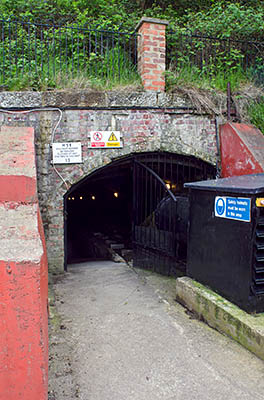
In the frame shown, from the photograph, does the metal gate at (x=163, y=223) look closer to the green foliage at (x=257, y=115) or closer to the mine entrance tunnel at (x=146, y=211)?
the mine entrance tunnel at (x=146, y=211)

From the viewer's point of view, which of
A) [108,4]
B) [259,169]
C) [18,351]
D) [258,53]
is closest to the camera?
[18,351]

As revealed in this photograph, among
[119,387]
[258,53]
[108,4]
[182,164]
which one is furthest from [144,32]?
[119,387]

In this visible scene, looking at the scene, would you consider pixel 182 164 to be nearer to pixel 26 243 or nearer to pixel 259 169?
pixel 259 169

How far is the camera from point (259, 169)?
5.45 metres

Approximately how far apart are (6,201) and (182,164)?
4433 mm

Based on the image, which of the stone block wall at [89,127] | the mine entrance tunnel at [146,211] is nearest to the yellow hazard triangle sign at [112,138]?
the stone block wall at [89,127]

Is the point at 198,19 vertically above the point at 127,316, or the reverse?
the point at 198,19

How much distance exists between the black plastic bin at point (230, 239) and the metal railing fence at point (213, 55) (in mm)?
4000

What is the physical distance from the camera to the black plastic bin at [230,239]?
3420 mm

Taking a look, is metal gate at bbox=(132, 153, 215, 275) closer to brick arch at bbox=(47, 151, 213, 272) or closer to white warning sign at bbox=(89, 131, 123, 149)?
white warning sign at bbox=(89, 131, 123, 149)

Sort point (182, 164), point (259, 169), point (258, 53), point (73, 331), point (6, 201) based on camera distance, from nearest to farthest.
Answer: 1. point (6, 201)
2. point (73, 331)
3. point (259, 169)
4. point (182, 164)
5. point (258, 53)

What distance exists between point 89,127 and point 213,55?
379cm

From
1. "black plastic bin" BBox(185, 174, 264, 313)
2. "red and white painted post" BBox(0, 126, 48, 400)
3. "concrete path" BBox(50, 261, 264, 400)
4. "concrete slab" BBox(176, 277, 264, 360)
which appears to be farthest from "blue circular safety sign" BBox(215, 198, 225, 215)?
"red and white painted post" BBox(0, 126, 48, 400)

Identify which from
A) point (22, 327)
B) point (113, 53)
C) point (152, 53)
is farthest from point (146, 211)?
point (22, 327)
